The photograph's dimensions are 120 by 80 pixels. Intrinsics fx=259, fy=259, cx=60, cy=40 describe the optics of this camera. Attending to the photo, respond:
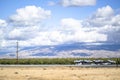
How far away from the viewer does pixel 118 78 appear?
1427 inches

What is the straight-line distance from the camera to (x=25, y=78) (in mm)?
36062

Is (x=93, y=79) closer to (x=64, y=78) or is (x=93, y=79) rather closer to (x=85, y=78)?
(x=85, y=78)

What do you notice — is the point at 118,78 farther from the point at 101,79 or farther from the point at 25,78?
the point at 25,78

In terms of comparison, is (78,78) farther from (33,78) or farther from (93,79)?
(33,78)

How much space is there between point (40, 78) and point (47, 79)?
1.40m

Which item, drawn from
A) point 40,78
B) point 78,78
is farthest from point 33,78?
point 78,78

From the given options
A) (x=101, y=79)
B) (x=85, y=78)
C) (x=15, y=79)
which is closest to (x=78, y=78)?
(x=85, y=78)

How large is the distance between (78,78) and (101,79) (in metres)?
3.23

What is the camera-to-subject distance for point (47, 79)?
35750 mm

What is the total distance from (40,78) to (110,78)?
9.82 meters

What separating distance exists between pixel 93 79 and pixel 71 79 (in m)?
2.99

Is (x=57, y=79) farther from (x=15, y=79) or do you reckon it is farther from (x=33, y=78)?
(x=15, y=79)

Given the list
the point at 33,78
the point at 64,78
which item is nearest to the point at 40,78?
the point at 33,78

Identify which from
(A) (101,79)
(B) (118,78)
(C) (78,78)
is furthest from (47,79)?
(B) (118,78)
